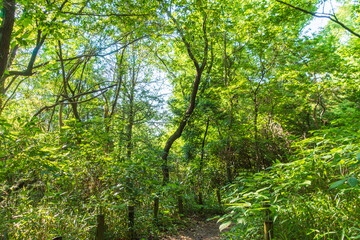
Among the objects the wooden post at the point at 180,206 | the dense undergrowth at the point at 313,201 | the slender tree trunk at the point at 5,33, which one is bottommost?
the wooden post at the point at 180,206

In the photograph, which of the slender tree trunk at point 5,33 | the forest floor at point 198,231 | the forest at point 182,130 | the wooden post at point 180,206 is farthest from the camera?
the wooden post at point 180,206

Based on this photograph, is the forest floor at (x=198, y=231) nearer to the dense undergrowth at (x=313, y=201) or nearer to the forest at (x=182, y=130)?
the forest at (x=182, y=130)

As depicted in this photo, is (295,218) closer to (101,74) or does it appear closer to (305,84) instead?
(305,84)

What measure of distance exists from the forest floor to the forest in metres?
0.22

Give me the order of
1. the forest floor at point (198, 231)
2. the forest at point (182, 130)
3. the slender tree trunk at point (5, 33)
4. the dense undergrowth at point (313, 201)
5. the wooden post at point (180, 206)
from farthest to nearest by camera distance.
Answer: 1. the wooden post at point (180, 206)
2. the forest floor at point (198, 231)
3. the slender tree trunk at point (5, 33)
4. the forest at point (182, 130)
5. the dense undergrowth at point (313, 201)

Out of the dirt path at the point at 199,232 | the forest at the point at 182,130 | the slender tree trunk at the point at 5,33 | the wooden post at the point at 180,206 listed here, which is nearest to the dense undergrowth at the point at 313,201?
the forest at the point at 182,130

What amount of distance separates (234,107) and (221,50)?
2.66 metres

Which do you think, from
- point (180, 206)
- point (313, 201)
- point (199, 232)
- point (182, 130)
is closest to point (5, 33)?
point (313, 201)

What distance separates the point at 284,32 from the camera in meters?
6.06

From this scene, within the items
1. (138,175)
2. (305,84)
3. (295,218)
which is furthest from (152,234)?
(305,84)

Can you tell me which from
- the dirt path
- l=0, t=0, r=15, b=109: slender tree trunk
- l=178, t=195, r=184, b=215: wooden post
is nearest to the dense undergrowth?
the dirt path

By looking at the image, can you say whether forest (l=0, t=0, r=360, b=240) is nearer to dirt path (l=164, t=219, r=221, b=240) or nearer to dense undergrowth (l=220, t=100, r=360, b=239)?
dense undergrowth (l=220, t=100, r=360, b=239)

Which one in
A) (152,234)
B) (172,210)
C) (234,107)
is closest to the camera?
(152,234)

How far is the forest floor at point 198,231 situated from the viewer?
3962 millimetres
